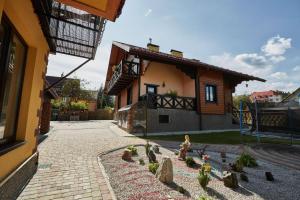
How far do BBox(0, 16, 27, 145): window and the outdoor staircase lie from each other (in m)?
6.80

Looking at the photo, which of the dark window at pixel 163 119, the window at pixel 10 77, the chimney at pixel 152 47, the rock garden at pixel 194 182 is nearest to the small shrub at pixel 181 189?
the rock garden at pixel 194 182

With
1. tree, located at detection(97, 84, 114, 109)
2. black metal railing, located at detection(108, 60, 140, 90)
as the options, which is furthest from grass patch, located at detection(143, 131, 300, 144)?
tree, located at detection(97, 84, 114, 109)

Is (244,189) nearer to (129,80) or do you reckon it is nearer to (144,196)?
(144,196)

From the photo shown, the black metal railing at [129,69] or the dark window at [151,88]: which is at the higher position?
the black metal railing at [129,69]

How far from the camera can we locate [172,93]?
12.8 m

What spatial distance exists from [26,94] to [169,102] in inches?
394

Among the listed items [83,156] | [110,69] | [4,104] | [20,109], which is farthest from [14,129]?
[110,69]

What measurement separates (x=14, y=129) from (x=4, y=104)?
0.75 m

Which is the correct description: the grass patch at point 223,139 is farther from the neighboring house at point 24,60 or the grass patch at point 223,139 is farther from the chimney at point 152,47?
the chimney at point 152,47

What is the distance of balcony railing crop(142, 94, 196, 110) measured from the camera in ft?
38.8

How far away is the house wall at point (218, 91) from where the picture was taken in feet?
Result: 45.5

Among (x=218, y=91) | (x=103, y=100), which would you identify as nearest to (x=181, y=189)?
(x=218, y=91)

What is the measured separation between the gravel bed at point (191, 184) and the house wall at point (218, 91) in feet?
30.1

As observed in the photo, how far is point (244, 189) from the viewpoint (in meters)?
3.39
